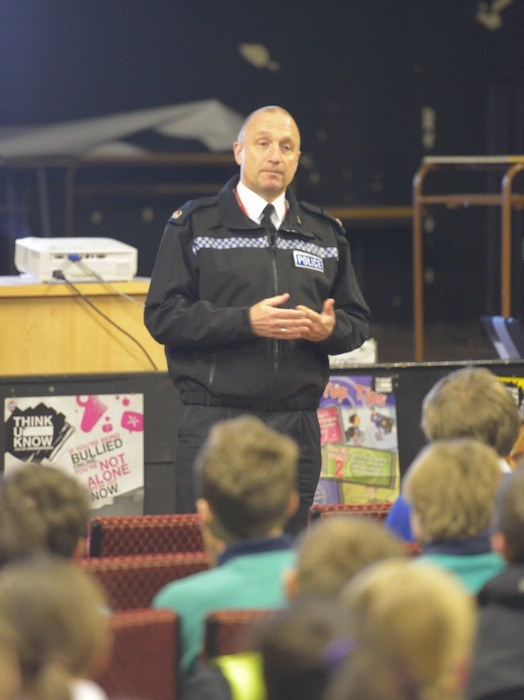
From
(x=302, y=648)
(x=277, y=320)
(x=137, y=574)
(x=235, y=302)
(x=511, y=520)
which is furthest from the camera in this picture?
(x=235, y=302)

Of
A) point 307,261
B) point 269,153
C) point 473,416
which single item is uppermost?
point 269,153

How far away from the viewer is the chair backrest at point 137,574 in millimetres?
2092

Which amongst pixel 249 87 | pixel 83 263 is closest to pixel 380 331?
pixel 249 87

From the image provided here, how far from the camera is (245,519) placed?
79.4 inches

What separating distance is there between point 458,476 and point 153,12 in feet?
22.7

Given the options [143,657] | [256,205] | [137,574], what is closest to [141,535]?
[137,574]

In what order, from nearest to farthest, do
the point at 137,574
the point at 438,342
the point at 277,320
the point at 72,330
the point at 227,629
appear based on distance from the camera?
1. the point at 227,629
2. the point at 137,574
3. the point at 277,320
4. the point at 72,330
5. the point at 438,342

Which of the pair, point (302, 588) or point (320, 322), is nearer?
point (302, 588)

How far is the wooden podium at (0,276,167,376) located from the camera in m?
4.07

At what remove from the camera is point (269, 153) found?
3227 millimetres

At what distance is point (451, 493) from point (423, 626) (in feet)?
2.29

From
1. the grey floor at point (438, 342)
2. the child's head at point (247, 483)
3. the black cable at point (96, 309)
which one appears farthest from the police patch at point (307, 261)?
the grey floor at point (438, 342)

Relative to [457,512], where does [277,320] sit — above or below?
above

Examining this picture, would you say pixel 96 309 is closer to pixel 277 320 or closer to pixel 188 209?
pixel 188 209
